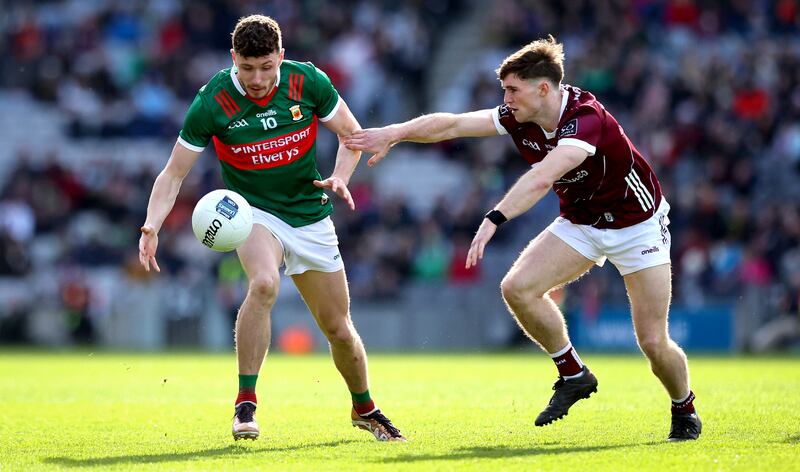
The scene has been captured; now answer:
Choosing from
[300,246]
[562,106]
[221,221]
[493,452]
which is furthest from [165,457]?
[562,106]

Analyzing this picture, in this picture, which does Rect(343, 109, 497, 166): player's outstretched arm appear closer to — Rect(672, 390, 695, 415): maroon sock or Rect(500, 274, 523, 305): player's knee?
Rect(500, 274, 523, 305): player's knee

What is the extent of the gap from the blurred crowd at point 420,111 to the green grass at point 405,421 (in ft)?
15.6

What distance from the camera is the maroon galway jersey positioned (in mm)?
7883

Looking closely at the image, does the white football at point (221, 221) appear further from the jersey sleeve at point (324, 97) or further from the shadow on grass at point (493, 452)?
the shadow on grass at point (493, 452)

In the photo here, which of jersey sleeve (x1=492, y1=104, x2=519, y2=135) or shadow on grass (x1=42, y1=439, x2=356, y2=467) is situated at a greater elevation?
jersey sleeve (x1=492, y1=104, x2=519, y2=135)

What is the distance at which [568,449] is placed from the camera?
736 centimetres

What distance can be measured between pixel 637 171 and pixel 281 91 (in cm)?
247

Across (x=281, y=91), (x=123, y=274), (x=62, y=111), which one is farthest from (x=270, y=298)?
(x=62, y=111)

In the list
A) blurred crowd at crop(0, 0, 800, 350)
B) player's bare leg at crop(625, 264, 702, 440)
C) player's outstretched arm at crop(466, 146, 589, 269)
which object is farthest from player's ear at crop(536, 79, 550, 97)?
blurred crowd at crop(0, 0, 800, 350)

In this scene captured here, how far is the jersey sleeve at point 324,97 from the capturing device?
833cm

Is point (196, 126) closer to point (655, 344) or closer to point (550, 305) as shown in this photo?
point (550, 305)

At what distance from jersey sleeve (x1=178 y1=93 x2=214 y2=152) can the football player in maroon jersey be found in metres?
0.97

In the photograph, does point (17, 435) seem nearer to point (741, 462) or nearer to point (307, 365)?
point (741, 462)

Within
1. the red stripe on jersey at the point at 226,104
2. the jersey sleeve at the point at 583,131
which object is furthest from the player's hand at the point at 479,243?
the red stripe on jersey at the point at 226,104
